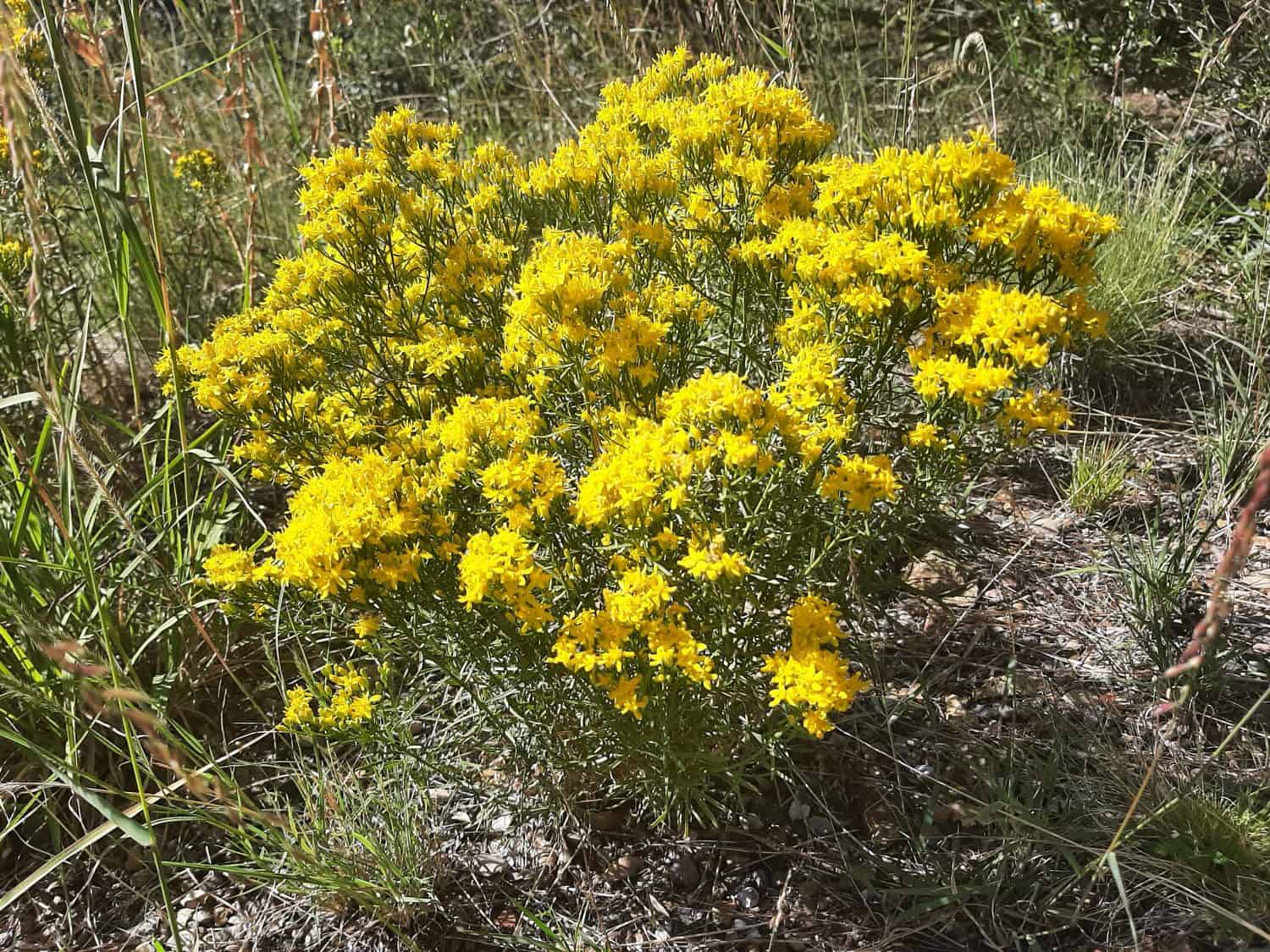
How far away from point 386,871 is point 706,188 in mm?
1737

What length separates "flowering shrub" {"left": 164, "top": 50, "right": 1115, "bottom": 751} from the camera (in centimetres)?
163

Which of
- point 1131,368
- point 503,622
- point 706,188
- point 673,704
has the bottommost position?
point 1131,368

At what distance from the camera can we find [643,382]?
75.7 inches

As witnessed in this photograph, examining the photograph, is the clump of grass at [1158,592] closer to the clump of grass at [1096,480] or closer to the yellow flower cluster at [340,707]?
the clump of grass at [1096,480]

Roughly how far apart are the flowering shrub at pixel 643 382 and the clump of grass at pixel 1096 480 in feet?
2.41

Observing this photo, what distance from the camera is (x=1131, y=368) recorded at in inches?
132

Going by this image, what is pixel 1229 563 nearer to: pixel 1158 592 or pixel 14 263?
pixel 1158 592

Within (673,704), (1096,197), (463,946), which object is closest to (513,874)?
(463,946)

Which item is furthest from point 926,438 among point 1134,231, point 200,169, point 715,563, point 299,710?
point 200,169

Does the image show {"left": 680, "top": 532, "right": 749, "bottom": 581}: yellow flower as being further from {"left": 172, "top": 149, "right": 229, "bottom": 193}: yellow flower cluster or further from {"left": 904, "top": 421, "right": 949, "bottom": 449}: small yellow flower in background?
{"left": 172, "top": 149, "right": 229, "bottom": 193}: yellow flower cluster

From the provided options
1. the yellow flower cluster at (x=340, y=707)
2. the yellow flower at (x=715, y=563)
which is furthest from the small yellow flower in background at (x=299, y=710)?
the yellow flower at (x=715, y=563)

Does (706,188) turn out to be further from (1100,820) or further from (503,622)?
(1100,820)

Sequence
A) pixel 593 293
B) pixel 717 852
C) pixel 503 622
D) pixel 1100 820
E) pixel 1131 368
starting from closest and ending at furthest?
pixel 503 622
pixel 593 293
pixel 1100 820
pixel 717 852
pixel 1131 368

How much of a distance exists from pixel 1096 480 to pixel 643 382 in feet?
5.43
